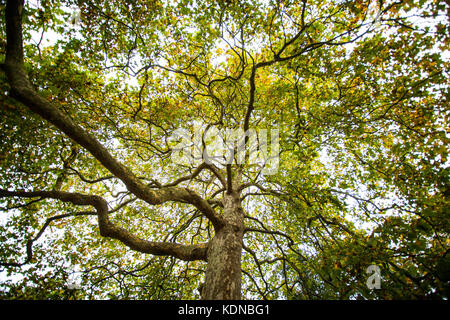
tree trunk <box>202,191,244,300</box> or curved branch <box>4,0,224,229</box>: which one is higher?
curved branch <box>4,0,224,229</box>

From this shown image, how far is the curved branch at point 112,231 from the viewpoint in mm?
3418

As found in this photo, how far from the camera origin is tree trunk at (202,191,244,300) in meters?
2.86

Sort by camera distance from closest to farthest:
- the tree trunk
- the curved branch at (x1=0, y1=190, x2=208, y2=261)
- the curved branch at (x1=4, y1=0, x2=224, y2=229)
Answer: the curved branch at (x1=4, y1=0, x2=224, y2=229) < the tree trunk < the curved branch at (x1=0, y1=190, x2=208, y2=261)

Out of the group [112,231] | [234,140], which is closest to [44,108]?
[112,231]

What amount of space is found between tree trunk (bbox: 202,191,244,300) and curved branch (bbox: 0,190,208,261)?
424 mm

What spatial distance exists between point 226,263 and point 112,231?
2444 mm

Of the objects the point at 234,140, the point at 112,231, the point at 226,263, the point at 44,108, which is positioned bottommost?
the point at 226,263

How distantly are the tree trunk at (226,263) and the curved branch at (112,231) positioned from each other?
424 millimetres

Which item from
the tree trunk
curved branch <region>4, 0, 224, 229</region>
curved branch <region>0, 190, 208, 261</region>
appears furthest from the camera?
curved branch <region>0, 190, 208, 261</region>

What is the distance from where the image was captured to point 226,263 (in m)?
3.30

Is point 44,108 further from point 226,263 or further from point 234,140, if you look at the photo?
point 234,140

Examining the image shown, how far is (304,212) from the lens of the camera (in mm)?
4910

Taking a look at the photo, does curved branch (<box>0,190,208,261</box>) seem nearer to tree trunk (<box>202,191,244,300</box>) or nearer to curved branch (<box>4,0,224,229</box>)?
tree trunk (<box>202,191,244,300</box>)

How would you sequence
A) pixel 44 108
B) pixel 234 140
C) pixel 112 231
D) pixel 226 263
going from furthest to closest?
pixel 234 140 < pixel 112 231 < pixel 226 263 < pixel 44 108
